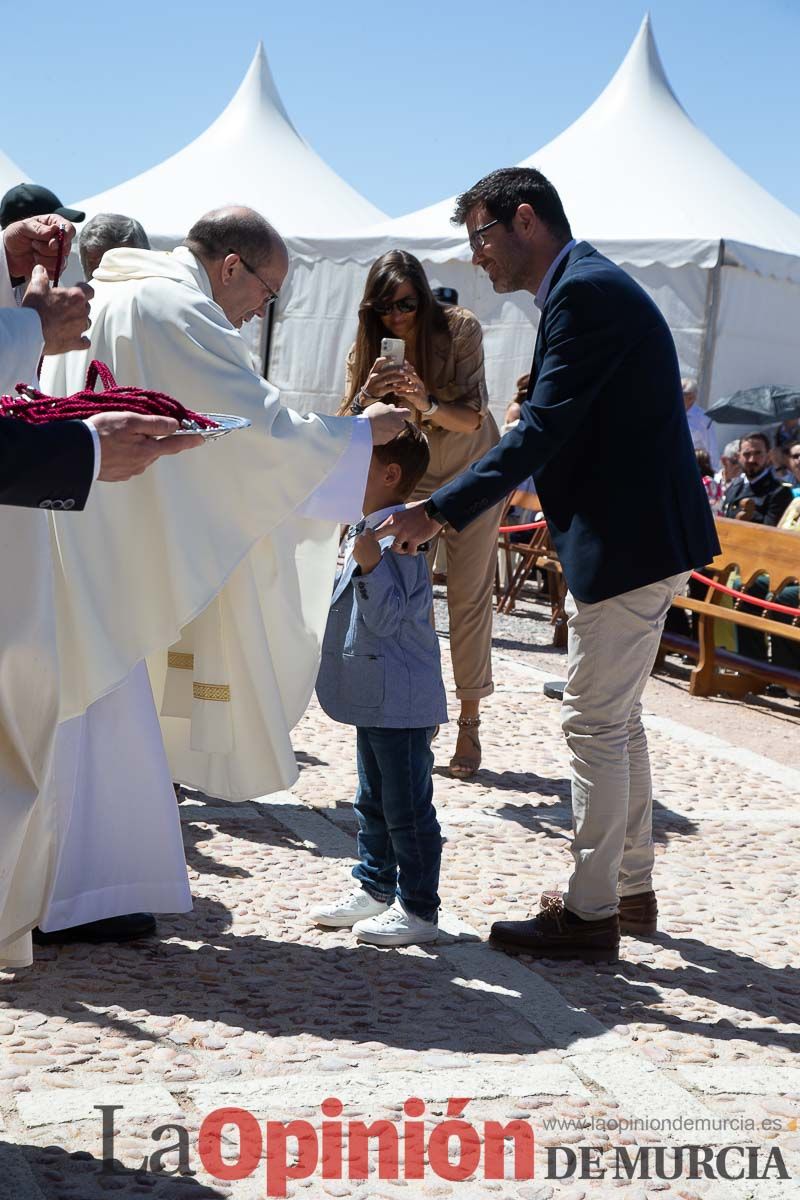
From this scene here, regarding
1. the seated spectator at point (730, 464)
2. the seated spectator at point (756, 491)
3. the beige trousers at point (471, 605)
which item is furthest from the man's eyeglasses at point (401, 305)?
the seated spectator at point (730, 464)

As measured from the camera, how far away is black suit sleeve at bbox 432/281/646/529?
3988 millimetres

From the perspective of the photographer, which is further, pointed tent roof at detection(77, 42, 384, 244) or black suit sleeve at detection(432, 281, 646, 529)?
pointed tent roof at detection(77, 42, 384, 244)

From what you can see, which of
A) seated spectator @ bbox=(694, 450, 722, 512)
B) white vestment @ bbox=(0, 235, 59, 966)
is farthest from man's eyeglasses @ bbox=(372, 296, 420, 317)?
seated spectator @ bbox=(694, 450, 722, 512)

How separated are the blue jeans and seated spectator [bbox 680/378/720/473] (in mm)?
9748

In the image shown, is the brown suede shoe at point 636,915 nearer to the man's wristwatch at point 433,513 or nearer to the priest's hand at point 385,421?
the man's wristwatch at point 433,513

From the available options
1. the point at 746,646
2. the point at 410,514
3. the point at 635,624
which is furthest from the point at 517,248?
the point at 746,646

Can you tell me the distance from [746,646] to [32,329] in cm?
705

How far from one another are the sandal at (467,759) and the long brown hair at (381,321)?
1506 millimetres

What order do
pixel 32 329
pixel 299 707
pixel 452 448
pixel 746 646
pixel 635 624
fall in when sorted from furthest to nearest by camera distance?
1. pixel 746 646
2. pixel 452 448
3. pixel 299 707
4. pixel 635 624
5. pixel 32 329

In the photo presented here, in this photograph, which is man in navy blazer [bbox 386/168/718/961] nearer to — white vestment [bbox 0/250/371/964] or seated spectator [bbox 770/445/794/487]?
white vestment [bbox 0/250/371/964]

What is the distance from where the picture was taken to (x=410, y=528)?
4078 mm

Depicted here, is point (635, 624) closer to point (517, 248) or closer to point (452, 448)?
point (517, 248)

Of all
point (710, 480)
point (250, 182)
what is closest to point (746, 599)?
point (710, 480)

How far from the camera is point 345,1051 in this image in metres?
3.46
